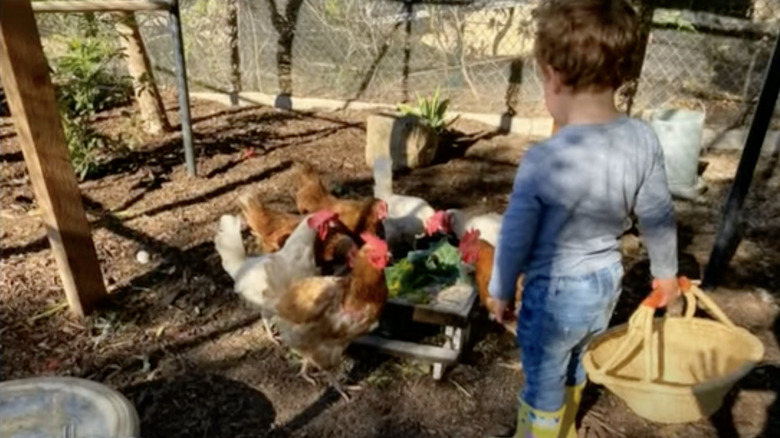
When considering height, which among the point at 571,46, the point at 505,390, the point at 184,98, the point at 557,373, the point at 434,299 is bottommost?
the point at 505,390

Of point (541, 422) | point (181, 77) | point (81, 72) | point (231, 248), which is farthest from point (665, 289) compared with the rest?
point (81, 72)

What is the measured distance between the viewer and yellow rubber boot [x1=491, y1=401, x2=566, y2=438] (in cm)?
194

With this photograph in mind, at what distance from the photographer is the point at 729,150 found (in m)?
5.48

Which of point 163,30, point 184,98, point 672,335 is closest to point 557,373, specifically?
point 672,335

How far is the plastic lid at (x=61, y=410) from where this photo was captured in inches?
58.4

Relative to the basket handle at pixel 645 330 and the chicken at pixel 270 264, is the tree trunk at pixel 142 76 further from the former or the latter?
the basket handle at pixel 645 330

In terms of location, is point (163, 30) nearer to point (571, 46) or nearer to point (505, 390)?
point (505, 390)

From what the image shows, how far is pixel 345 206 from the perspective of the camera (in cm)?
338

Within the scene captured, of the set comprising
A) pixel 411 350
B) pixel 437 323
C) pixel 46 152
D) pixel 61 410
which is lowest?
pixel 411 350

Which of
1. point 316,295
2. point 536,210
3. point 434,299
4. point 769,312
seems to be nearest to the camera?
point 536,210

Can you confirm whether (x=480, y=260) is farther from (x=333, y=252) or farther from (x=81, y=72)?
(x=81, y=72)

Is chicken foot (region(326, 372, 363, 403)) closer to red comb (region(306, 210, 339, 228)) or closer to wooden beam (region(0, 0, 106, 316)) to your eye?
red comb (region(306, 210, 339, 228))

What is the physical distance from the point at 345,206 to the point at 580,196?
6.46 feet

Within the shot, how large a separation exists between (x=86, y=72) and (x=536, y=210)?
4357 millimetres
